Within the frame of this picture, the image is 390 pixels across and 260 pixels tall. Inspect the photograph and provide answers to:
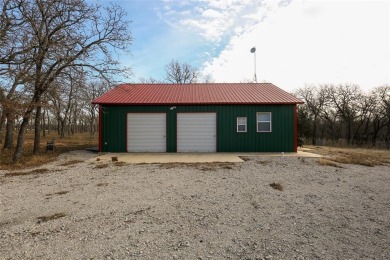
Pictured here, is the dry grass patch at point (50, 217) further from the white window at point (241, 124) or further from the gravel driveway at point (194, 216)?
the white window at point (241, 124)

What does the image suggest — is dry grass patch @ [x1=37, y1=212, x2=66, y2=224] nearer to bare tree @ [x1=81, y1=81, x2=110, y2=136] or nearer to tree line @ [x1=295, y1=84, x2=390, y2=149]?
bare tree @ [x1=81, y1=81, x2=110, y2=136]

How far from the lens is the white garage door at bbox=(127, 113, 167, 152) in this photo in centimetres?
1416

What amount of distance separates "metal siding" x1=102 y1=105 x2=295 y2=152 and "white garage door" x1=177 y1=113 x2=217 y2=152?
0.89 ft

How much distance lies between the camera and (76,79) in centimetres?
1223

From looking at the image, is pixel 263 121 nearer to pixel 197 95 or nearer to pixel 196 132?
pixel 196 132

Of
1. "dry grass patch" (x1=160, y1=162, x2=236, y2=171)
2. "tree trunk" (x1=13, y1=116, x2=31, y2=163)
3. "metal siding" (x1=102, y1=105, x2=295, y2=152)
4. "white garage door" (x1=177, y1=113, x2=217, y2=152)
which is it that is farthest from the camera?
"white garage door" (x1=177, y1=113, x2=217, y2=152)

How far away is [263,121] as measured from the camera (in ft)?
46.1

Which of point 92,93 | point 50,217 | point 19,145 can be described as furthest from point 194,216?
point 92,93

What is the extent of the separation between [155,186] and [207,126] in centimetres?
799

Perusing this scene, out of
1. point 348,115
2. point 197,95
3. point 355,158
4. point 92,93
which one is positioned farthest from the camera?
point 348,115

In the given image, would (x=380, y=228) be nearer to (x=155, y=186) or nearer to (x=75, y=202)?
(x=155, y=186)

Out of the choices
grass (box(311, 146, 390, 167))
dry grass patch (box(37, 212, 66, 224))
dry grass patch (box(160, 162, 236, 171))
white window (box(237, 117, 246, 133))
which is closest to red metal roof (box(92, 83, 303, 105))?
white window (box(237, 117, 246, 133))

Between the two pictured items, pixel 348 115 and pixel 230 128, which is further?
pixel 348 115

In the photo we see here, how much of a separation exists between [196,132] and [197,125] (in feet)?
1.38
